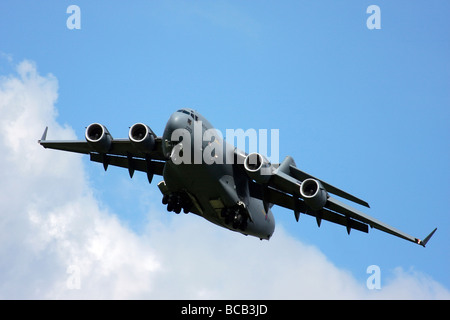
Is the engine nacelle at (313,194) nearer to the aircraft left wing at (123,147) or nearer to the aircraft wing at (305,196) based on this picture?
the aircraft wing at (305,196)

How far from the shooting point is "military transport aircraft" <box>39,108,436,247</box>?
2545cm

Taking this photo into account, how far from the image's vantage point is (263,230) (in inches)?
1193

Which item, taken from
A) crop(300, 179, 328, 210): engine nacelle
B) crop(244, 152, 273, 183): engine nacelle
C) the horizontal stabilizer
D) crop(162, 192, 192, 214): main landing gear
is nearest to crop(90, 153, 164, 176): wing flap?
crop(162, 192, 192, 214): main landing gear

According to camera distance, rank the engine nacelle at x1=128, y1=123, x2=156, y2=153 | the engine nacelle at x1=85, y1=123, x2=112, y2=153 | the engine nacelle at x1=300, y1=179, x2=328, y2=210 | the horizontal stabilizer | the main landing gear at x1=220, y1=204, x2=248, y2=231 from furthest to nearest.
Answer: the horizontal stabilizer, the engine nacelle at x1=85, y1=123, x2=112, y2=153, the main landing gear at x1=220, y1=204, x2=248, y2=231, the engine nacelle at x1=128, y1=123, x2=156, y2=153, the engine nacelle at x1=300, y1=179, x2=328, y2=210

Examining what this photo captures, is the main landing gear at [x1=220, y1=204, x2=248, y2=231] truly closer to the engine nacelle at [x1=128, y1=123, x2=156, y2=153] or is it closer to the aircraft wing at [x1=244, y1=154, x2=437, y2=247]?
the aircraft wing at [x1=244, y1=154, x2=437, y2=247]

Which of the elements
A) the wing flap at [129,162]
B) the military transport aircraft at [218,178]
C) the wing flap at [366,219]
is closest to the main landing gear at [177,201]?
the military transport aircraft at [218,178]

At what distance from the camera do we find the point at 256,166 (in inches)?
1030

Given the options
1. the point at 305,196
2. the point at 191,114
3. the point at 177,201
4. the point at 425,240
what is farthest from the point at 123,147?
the point at 425,240

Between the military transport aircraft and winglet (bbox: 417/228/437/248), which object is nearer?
the military transport aircraft

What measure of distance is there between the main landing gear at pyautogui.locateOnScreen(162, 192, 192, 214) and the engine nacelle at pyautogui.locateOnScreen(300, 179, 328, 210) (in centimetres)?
470

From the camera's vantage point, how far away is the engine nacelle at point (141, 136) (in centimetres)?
2669
